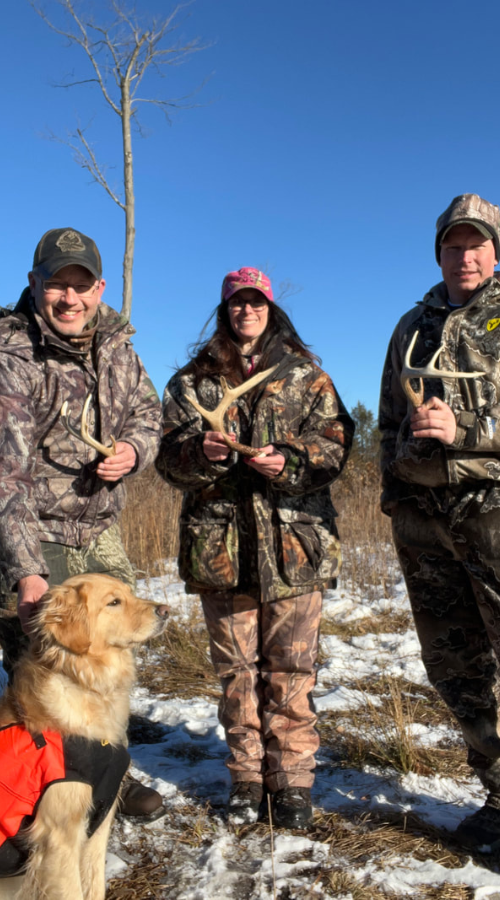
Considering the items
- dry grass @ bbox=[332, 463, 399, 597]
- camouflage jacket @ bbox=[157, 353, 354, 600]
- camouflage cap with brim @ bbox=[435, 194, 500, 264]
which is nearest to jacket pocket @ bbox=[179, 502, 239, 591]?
camouflage jacket @ bbox=[157, 353, 354, 600]

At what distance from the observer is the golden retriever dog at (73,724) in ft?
8.55

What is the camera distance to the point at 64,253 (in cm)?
335

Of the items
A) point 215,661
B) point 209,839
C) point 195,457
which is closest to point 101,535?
point 195,457

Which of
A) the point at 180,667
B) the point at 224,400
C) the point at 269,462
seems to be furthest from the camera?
the point at 180,667

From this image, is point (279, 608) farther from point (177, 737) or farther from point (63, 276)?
point (63, 276)

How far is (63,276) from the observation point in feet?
11.1

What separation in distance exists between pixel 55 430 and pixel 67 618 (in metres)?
1.01

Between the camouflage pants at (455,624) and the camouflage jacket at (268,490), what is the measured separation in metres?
0.48

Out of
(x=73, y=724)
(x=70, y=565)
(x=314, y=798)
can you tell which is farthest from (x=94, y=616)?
(x=314, y=798)

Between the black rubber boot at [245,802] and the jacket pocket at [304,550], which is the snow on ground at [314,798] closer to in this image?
the black rubber boot at [245,802]

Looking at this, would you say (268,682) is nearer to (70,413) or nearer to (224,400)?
(224,400)

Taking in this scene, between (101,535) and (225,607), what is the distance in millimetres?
824

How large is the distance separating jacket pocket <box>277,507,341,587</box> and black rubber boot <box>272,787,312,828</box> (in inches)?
44.5

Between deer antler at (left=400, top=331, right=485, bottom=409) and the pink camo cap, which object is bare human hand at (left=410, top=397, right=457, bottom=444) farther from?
the pink camo cap
